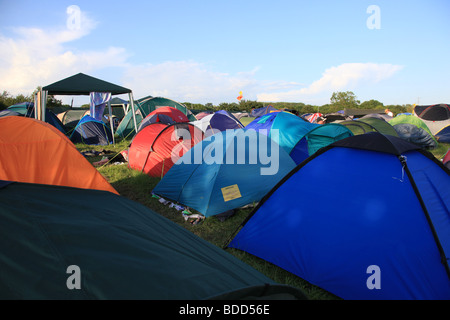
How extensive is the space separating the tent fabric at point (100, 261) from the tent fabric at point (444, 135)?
14.7 metres

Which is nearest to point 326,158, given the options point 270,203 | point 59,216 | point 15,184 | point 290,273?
point 270,203

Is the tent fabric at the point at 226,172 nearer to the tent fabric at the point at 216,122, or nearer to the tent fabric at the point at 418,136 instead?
the tent fabric at the point at 216,122

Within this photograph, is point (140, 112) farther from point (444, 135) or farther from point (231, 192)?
point (444, 135)

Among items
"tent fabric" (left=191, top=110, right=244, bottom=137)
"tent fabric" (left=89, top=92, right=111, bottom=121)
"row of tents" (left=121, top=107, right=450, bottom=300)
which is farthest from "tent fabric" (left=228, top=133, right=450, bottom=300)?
"tent fabric" (left=89, top=92, right=111, bottom=121)

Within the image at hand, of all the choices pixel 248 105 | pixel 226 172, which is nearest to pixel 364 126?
pixel 226 172

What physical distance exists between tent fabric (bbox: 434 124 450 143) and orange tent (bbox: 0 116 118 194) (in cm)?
1479

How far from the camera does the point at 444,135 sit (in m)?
12.2

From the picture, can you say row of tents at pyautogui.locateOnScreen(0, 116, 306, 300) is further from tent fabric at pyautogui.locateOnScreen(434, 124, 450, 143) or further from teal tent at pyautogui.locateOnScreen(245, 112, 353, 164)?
tent fabric at pyautogui.locateOnScreen(434, 124, 450, 143)

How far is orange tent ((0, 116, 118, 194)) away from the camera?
3.12 m

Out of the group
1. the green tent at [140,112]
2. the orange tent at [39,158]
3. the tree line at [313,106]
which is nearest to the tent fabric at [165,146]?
the orange tent at [39,158]

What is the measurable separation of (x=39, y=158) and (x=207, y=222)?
2377mm

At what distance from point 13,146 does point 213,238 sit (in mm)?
2776

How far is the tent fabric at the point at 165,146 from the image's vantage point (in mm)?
5824
